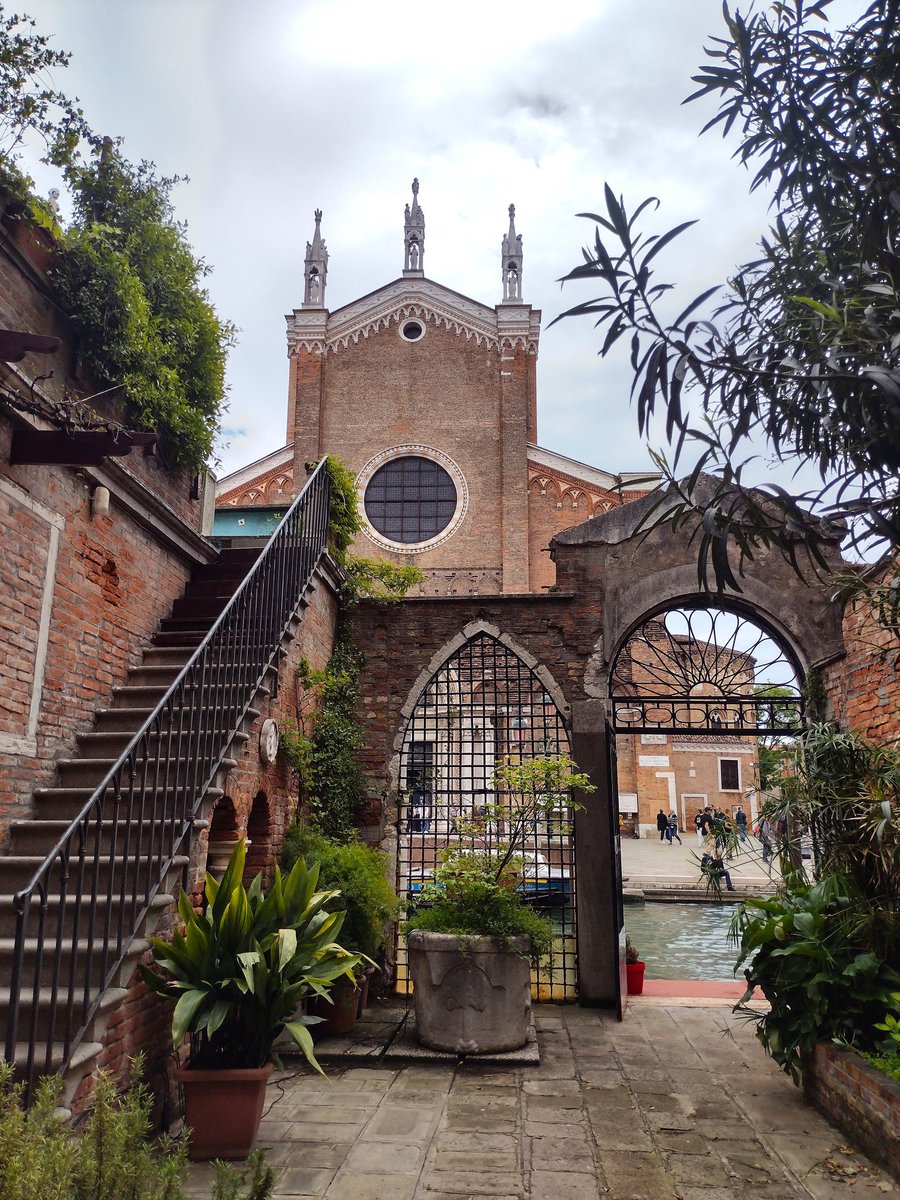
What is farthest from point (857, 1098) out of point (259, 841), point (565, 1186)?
point (259, 841)

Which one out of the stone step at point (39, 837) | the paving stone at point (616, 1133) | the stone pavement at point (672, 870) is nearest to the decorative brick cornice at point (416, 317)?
the stone pavement at point (672, 870)

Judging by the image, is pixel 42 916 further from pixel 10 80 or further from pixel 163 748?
pixel 10 80

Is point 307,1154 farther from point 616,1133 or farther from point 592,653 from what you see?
point 592,653

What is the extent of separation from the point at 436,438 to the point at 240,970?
60.9ft

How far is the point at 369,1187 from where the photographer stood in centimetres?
383

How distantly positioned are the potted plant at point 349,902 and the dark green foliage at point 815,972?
8.19ft

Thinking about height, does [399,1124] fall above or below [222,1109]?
below

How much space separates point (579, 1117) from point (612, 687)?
3994 mm

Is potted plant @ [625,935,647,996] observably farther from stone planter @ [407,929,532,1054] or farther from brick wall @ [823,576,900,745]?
brick wall @ [823,576,900,745]

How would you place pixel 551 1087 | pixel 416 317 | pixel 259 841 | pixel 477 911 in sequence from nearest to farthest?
pixel 551 1087 < pixel 477 911 < pixel 259 841 < pixel 416 317

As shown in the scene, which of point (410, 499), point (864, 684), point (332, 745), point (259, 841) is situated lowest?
point (259, 841)

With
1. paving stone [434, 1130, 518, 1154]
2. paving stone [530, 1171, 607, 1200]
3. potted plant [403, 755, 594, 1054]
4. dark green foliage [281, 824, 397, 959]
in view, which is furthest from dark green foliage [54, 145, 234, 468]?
paving stone [530, 1171, 607, 1200]

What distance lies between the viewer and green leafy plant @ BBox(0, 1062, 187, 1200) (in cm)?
212

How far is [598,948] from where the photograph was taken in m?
7.47
